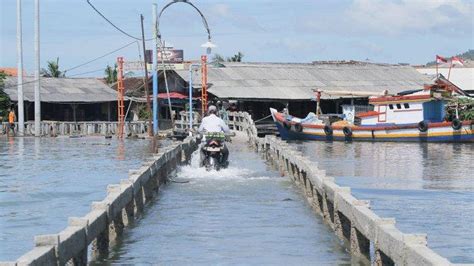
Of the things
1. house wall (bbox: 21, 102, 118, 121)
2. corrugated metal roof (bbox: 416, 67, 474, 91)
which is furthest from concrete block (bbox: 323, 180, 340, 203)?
corrugated metal roof (bbox: 416, 67, 474, 91)

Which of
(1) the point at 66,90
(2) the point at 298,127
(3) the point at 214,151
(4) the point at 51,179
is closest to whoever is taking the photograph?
(3) the point at 214,151

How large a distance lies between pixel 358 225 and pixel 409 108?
111 feet

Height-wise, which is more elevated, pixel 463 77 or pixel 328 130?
pixel 463 77

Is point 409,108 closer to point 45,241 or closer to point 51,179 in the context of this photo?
point 51,179

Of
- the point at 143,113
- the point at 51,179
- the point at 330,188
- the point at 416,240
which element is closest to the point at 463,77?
the point at 143,113

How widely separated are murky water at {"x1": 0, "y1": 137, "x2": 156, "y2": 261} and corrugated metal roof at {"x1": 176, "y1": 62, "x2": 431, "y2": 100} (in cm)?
983

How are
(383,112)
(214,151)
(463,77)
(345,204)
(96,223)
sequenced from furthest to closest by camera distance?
(463,77)
(383,112)
(214,151)
(345,204)
(96,223)

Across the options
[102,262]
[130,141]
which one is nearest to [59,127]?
[130,141]

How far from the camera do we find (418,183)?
72.9 ft

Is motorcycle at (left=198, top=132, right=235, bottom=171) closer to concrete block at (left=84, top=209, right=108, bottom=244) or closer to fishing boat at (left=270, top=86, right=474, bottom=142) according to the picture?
concrete block at (left=84, top=209, right=108, bottom=244)

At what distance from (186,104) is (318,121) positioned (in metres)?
8.24

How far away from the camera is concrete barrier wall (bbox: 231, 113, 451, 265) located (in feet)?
26.1

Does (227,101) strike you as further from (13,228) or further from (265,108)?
(13,228)

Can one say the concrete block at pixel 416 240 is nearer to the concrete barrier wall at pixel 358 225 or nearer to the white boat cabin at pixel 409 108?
the concrete barrier wall at pixel 358 225
